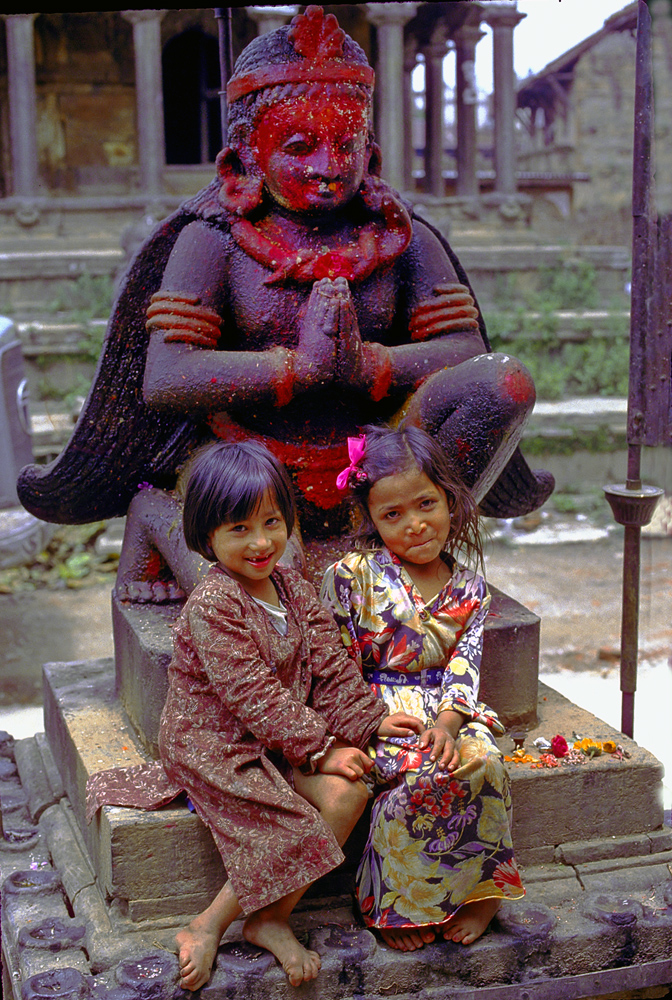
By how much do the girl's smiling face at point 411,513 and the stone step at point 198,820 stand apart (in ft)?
1.85

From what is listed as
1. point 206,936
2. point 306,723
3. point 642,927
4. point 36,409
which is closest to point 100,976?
point 206,936

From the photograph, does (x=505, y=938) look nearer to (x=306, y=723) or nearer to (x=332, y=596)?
(x=306, y=723)

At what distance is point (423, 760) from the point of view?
2.02 meters

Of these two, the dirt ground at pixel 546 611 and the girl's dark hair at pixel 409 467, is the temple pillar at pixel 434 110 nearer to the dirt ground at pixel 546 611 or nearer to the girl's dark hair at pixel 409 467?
the dirt ground at pixel 546 611

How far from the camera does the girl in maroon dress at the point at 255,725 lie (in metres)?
1.97

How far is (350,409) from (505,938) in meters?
1.21

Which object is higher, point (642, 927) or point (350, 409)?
point (350, 409)

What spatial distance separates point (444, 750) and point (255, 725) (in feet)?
1.13

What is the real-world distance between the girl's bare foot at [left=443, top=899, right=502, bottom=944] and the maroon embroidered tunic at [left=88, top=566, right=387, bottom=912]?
320 mm

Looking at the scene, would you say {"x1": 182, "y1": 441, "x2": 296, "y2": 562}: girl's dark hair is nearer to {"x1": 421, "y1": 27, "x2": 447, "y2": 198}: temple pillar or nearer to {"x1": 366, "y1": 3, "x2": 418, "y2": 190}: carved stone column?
{"x1": 366, "y1": 3, "x2": 418, "y2": 190}: carved stone column

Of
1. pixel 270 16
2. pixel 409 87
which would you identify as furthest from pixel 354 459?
pixel 409 87

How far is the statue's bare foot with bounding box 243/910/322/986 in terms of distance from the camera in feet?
6.53

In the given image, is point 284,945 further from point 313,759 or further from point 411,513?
point 411,513

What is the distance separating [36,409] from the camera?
8.11 metres
